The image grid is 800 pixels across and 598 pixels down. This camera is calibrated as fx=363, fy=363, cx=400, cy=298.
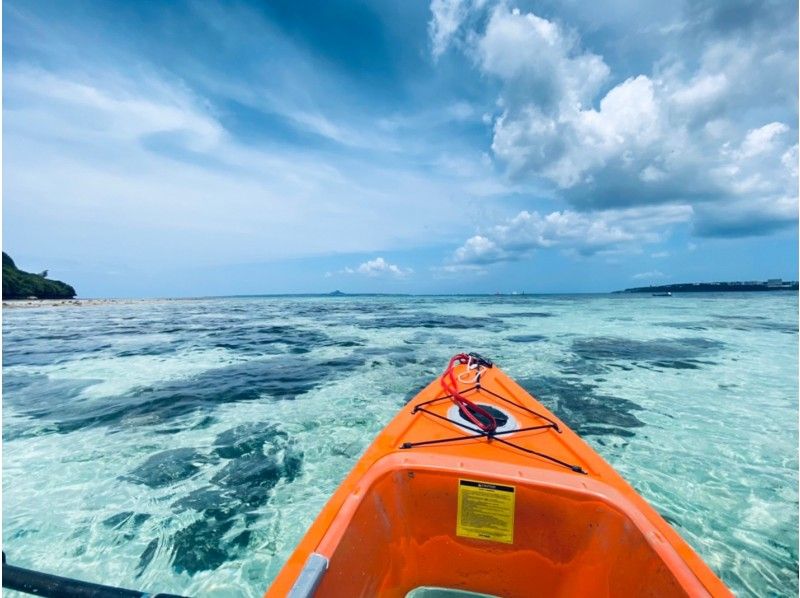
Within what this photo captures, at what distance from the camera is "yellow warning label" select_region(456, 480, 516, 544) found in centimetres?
319

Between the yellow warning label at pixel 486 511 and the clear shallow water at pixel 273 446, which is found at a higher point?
the yellow warning label at pixel 486 511

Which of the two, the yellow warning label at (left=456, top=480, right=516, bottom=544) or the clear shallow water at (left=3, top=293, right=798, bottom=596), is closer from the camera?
the yellow warning label at (left=456, top=480, right=516, bottom=544)

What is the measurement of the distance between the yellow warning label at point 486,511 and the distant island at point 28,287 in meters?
76.8

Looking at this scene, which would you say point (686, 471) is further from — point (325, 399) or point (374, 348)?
point (374, 348)

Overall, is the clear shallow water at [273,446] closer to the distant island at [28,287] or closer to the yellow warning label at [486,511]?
the yellow warning label at [486,511]

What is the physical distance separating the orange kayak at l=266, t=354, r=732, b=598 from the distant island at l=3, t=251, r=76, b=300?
3007 inches

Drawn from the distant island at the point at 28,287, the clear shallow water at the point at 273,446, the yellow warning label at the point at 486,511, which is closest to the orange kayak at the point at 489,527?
the yellow warning label at the point at 486,511

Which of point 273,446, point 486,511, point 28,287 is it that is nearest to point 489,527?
point 486,511

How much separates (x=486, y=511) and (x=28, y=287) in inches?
3302

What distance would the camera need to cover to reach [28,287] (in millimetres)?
59688

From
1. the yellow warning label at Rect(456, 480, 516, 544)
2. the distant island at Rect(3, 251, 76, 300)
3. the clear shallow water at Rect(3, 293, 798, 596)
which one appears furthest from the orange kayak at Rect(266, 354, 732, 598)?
the distant island at Rect(3, 251, 76, 300)

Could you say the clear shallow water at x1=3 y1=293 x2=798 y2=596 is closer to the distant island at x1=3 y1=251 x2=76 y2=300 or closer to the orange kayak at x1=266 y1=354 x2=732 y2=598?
the orange kayak at x1=266 y1=354 x2=732 y2=598

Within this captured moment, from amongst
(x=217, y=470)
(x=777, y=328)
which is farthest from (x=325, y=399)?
(x=777, y=328)

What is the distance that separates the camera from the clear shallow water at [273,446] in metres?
4.25
